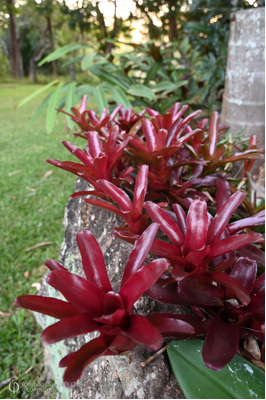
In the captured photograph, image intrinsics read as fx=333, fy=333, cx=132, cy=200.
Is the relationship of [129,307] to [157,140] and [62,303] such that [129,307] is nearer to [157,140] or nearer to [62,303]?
[62,303]

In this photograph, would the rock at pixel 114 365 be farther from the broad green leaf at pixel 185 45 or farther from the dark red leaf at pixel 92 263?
the broad green leaf at pixel 185 45

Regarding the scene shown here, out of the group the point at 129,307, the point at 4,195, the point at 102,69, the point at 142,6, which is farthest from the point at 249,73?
the point at 142,6

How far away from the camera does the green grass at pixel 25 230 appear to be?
144 cm

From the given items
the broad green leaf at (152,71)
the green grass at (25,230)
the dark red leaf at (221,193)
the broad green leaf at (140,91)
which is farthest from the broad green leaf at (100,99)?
the dark red leaf at (221,193)

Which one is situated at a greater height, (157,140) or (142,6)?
(142,6)

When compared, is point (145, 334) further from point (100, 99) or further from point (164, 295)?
point (100, 99)

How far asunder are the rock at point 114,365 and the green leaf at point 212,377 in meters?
0.09

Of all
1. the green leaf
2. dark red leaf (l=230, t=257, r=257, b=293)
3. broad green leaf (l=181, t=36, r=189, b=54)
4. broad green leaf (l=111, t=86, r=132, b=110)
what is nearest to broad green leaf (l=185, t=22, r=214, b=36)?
broad green leaf (l=181, t=36, r=189, b=54)

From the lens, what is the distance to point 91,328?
493 mm

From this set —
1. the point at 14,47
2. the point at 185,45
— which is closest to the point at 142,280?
the point at 185,45

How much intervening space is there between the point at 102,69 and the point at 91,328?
7.22 ft

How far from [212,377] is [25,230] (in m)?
1.95

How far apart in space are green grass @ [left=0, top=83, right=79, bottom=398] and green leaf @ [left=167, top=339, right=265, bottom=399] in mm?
653

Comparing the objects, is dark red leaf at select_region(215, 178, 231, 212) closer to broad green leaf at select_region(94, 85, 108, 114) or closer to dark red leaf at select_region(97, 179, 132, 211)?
dark red leaf at select_region(97, 179, 132, 211)
